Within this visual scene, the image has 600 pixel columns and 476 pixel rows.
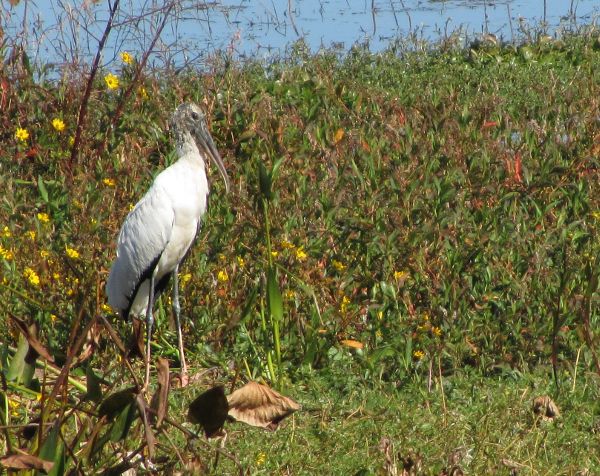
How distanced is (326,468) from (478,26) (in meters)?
8.09

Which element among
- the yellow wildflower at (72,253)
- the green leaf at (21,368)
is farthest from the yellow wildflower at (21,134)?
the green leaf at (21,368)

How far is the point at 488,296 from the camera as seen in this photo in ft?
15.8

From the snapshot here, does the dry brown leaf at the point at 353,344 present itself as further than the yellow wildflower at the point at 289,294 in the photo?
No

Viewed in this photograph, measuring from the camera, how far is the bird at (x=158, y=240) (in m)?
5.03

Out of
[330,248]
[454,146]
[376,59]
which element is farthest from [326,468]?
[376,59]

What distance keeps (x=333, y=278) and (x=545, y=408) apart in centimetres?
134

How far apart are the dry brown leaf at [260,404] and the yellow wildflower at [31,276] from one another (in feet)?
7.49

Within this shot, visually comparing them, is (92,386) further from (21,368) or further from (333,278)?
(333,278)

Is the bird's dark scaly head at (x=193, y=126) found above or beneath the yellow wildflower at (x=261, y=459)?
above

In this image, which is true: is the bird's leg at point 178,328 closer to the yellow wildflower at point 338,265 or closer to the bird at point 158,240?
the bird at point 158,240

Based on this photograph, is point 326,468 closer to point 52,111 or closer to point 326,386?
point 326,386

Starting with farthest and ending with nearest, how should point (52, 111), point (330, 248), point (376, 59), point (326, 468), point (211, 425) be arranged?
point (376, 59) < point (52, 111) < point (330, 248) < point (326, 468) < point (211, 425)

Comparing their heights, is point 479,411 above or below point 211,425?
below

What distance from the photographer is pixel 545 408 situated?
13.0 ft
